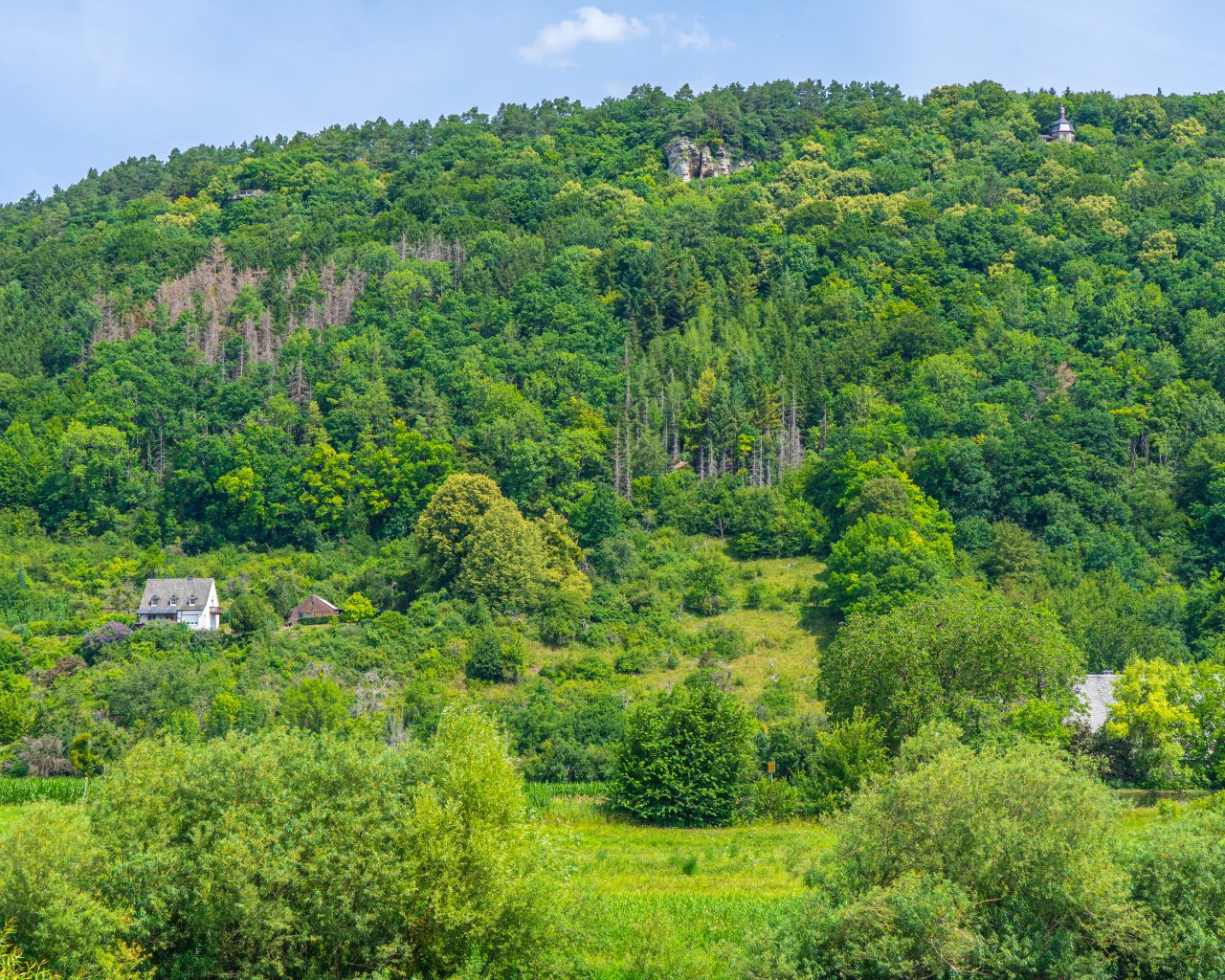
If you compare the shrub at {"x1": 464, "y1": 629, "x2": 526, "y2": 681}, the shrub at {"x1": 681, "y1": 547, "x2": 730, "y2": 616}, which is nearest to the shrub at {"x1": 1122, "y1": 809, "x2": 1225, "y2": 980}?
the shrub at {"x1": 464, "y1": 629, "x2": 526, "y2": 681}

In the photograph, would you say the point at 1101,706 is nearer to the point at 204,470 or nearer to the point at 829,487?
the point at 829,487

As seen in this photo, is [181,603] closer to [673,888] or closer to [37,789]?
[37,789]

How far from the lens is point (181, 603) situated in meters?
72.9

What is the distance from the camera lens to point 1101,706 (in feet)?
170

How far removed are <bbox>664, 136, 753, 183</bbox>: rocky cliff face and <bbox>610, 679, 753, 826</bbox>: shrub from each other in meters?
109

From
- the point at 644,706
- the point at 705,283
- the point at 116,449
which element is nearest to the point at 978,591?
the point at 644,706

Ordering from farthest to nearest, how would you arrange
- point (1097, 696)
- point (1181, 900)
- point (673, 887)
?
1. point (1097, 696)
2. point (673, 887)
3. point (1181, 900)

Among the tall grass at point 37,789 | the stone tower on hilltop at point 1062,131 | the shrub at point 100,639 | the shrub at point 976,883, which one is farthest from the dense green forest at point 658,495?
the stone tower on hilltop at point 1062,131

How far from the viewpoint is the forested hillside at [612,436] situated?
6475 cm

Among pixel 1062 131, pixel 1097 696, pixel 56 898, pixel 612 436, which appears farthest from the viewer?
pixel 1062 131

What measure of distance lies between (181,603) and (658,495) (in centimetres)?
3004

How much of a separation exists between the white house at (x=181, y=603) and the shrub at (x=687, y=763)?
33693 millimetres

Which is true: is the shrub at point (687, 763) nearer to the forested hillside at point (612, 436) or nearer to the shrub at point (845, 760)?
the shrub at point (845, 760)

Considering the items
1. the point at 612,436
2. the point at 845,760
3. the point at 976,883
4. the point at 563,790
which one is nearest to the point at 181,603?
the point at 612,436
